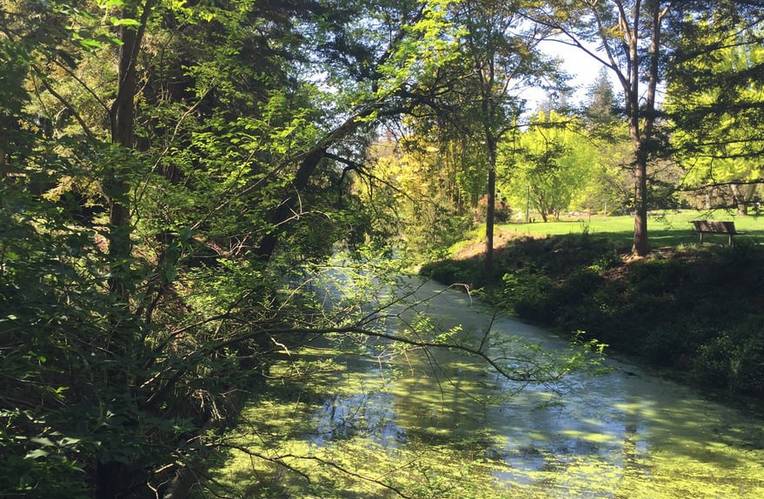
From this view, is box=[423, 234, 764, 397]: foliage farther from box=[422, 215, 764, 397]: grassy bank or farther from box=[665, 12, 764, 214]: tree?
box=[665, 12, 764, 214]: tree

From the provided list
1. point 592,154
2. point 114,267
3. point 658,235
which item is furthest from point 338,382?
point 592,154

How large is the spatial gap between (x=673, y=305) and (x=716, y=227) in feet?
10.7

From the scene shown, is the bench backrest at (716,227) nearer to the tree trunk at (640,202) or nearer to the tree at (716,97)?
the tree trunk at (640,202)

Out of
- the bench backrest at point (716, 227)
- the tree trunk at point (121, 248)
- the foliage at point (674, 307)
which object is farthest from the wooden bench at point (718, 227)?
the tree trunk at point (121, 248)

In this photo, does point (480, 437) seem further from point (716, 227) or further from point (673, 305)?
point (716, 227)

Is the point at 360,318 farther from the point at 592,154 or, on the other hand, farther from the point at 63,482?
Result: the point at 592,154

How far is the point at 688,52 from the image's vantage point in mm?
13023

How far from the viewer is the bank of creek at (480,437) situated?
230 inches

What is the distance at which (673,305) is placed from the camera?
14070 millimetres

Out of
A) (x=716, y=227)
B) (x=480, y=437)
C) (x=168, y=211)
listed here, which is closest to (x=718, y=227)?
(x=716, y=227)

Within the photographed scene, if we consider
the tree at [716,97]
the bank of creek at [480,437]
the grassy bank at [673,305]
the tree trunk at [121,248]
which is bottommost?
the bank of creek at [480,437]

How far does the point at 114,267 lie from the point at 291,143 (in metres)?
2.01

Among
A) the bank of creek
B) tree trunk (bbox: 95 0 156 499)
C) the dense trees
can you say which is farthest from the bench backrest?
tree trunk (bbox: 95 0 156 499)

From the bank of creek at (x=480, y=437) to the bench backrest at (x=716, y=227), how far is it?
6177 mm
